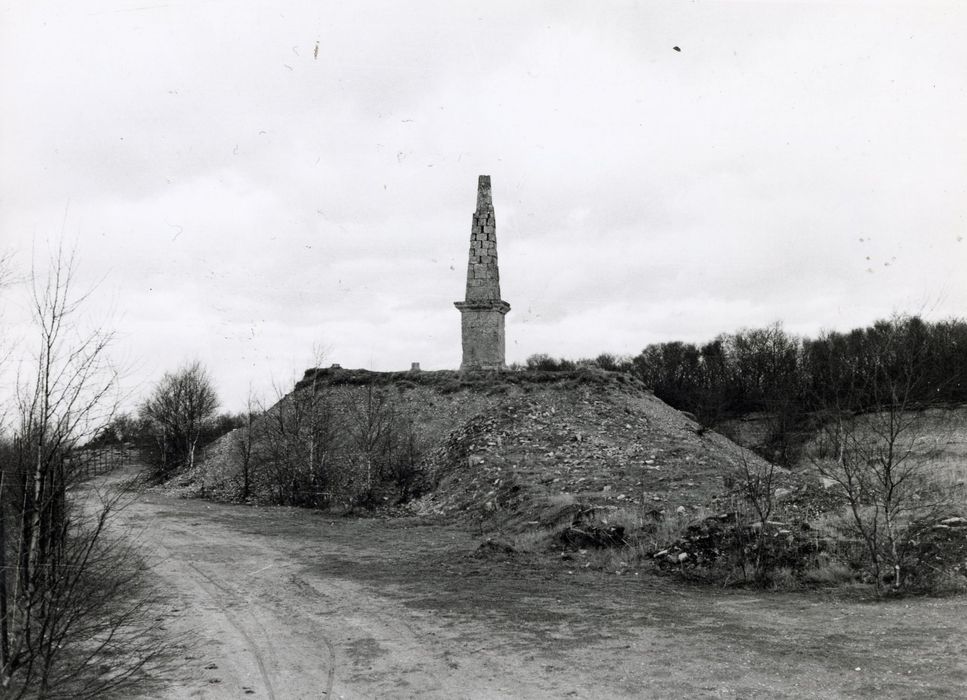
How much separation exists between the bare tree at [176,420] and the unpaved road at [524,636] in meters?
27.4

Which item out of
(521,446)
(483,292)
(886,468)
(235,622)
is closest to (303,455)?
(521,446)

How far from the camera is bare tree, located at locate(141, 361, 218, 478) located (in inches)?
1571

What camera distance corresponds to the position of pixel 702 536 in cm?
1330

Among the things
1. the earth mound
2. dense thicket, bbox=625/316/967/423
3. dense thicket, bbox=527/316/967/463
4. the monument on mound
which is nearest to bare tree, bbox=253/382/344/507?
the earth mound

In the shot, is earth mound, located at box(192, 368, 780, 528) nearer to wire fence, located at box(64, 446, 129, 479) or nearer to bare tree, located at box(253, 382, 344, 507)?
bare tree, located at box(253, 382, 344, 507)

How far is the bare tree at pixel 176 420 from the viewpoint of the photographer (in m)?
39.9

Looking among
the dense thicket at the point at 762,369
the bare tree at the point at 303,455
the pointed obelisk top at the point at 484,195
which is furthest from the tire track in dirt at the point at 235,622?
the dense thicket at the point at 762,369

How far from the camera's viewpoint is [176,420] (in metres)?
41.7

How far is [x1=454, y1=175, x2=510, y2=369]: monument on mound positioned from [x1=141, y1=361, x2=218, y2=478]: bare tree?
16473mm

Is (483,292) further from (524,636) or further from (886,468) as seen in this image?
(524,636)

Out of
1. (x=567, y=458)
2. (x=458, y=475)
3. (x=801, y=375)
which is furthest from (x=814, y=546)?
(x=801, y=375)

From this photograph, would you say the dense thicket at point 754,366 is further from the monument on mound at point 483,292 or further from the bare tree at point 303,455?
the bare tree at point 303,455

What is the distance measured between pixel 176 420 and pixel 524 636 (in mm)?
37492

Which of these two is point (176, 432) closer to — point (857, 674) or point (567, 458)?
point (567, 458)
